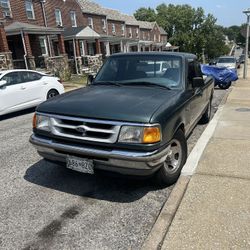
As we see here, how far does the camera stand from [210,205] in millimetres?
3486

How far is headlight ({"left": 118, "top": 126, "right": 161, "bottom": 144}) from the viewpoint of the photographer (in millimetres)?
3287

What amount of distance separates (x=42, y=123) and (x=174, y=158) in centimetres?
189

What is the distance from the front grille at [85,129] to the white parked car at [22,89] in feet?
18.5

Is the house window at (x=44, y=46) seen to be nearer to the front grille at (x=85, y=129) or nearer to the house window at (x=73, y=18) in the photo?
the house window at (x=73, y=18)

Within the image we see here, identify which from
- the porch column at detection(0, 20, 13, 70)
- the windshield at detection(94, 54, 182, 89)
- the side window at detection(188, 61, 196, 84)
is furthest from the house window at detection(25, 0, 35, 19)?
the side window at detection(188, 61, 196, 84)

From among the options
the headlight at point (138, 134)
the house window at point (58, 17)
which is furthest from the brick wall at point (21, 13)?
the headlight at point (138, 134)

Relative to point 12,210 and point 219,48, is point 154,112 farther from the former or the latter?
point 219,48

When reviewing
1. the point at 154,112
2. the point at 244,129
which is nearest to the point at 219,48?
the point at 244,129

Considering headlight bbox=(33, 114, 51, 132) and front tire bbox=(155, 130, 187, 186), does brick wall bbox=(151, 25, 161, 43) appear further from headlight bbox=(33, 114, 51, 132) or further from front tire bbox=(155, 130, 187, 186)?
headlight bbox=(33, 114, 51, 132)

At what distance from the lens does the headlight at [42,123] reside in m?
3.80

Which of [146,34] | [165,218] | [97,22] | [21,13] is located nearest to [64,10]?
[21,13]

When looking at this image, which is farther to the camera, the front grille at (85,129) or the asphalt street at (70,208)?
the front grille at (85,129)

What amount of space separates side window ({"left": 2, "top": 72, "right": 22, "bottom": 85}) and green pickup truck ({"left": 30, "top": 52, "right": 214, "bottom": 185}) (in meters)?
5.18

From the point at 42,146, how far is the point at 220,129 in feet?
14.6
